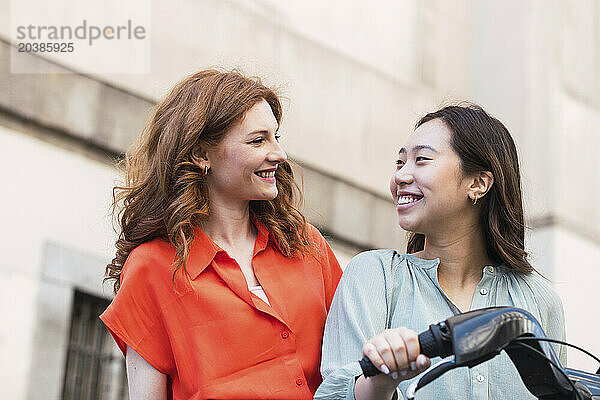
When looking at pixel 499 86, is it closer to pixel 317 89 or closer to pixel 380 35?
pixel 380 35

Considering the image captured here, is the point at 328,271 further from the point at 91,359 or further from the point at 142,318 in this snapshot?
the point at 91,359

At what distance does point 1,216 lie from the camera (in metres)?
6.11

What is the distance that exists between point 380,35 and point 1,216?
374cm

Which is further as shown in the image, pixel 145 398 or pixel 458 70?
pixel 458 70

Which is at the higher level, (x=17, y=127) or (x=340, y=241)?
(x=17, y=127)

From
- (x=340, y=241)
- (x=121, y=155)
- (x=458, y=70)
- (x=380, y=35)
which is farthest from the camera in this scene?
(x=458, y=70)

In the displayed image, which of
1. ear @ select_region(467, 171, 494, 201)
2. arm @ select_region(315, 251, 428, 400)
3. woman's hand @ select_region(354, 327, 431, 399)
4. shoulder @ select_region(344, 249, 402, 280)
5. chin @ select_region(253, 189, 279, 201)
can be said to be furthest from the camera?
chin @ select_region(253, 189, 279, 201)

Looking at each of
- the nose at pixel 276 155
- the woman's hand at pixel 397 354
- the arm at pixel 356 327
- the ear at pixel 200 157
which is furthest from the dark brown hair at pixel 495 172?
the woman's hand at pixel 397 354

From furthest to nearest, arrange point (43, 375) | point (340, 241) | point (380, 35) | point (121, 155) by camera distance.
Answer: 1. point (380, 35)
2. point (340, 241)
3. point (121, 155)
4. point (43, 375)

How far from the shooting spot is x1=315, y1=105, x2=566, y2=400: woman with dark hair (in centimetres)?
286

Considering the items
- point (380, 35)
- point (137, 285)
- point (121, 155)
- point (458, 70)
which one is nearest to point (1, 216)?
point (121, 155)

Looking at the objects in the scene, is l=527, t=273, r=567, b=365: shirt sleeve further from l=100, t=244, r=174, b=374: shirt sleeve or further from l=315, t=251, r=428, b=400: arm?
l=100, t=244, r=174, b=374: shirt sleeve

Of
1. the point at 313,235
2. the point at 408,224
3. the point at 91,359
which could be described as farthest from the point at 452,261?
the point at 91,359

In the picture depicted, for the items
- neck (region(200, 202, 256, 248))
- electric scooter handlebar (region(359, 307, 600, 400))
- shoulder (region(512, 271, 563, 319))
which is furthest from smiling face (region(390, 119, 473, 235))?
electric scooter handlebar (region(359, 307, 600, 400))
